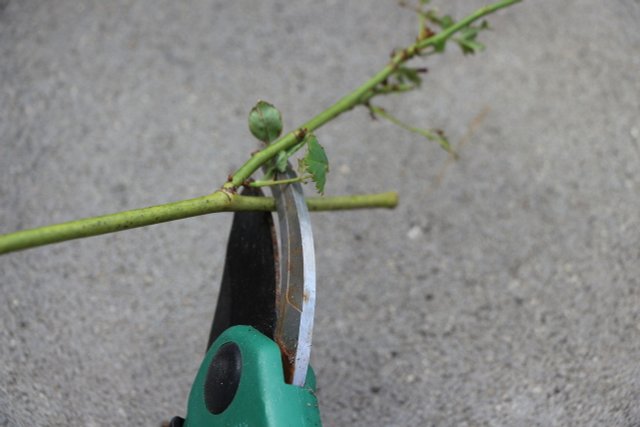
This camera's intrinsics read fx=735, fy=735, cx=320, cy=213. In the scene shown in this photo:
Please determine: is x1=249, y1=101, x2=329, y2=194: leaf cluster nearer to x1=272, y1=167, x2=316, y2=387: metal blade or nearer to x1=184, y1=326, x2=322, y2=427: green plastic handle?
x1=272, y1=167, x2=316, y2=387: metal blade

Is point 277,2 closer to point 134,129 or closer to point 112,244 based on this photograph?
point 134,129

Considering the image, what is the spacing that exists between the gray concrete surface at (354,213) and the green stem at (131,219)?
237 mm

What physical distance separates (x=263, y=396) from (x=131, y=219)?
0.16m

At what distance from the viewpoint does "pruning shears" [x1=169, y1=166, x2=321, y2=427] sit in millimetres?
526

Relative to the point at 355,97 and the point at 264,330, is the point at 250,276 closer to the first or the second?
the point at 264,330

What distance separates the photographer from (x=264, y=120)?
0.59 meters

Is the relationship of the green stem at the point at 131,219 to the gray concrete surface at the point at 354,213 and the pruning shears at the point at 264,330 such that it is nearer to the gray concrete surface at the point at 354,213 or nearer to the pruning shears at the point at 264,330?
the pruning shears at the point at 264,330

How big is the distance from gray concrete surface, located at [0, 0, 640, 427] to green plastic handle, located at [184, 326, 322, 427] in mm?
202

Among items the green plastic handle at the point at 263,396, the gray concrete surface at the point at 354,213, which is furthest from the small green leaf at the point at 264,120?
the gray concrete surface at the point at 354,213

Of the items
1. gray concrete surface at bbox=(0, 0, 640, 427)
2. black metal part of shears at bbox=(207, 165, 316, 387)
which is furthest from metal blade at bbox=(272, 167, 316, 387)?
gray concrete surface at bbox=(0, 0, 640, 427)

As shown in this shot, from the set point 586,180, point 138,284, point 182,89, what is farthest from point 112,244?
point 586,180

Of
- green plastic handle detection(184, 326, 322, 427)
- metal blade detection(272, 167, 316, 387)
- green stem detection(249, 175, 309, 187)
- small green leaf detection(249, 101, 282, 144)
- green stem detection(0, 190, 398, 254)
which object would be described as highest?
small green leaf detection(249, 101, 282, 144)

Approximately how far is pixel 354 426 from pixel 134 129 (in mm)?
448

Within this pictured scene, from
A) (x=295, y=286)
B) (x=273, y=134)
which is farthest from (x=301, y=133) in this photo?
(x=295, y=286)
